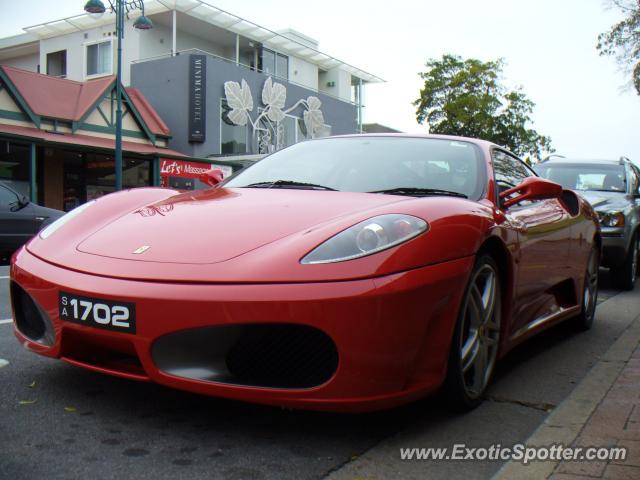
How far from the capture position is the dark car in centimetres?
1023

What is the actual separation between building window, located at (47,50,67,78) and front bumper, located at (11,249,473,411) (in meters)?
29.3

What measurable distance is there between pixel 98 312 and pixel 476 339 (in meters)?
1.52

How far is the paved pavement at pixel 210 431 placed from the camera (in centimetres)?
218

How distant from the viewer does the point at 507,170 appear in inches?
155

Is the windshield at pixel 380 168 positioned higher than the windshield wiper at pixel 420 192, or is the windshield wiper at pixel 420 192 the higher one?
the windshield at pixel 380 168

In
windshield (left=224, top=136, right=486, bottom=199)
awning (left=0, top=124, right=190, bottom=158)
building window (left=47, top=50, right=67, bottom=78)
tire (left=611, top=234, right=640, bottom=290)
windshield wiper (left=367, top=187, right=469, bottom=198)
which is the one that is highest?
building window (left=47, top=50, right=67, bottom=78)

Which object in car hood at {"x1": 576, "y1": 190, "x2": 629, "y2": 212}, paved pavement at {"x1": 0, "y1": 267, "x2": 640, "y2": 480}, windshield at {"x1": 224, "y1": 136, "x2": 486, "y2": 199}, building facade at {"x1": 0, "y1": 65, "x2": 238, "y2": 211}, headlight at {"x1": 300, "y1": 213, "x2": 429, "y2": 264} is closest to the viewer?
paved pavement at {"x1": 0, "y1": 267, "x2": 640, "y2": 480}

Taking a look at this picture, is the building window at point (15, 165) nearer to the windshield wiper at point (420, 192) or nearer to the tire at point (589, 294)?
the tire at point (589, 294)

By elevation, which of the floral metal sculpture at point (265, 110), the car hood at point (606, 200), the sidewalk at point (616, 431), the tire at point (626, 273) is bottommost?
the tire at point (626, 273)

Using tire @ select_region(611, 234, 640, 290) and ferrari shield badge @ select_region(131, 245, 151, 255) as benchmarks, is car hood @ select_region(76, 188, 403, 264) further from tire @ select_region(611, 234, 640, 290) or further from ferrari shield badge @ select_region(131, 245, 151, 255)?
tire @ select_region(611, 234, 640, 290)

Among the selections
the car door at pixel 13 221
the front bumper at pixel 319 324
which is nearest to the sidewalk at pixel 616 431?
the front bumper at pixel 319 324

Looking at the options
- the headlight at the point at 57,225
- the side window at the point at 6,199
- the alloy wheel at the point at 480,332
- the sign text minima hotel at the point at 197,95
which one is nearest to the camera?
the alloy wheel at the point at 480,332

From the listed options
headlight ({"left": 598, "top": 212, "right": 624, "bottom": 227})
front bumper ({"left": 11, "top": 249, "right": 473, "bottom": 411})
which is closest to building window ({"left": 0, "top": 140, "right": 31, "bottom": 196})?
headlight ({"left": 598, "top": 212, "right": 624, "bottom": 227})

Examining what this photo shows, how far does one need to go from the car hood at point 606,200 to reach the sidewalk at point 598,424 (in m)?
3.93
